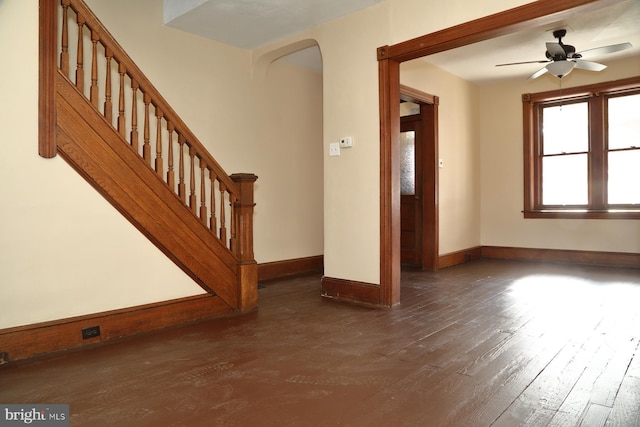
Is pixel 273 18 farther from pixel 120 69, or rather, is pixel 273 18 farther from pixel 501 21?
pixel 501 21

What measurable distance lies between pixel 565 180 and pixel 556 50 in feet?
8.42

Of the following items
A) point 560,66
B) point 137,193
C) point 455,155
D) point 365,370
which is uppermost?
point 560,66

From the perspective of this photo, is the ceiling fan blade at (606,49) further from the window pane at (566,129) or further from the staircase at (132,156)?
the staircase at (132,156)

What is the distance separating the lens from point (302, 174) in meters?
5.81

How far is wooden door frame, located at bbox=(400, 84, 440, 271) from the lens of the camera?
5828mm

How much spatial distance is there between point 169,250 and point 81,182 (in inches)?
31.3

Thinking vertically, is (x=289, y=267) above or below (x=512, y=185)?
below

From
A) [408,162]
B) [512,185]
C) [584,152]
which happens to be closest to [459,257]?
[512,185]

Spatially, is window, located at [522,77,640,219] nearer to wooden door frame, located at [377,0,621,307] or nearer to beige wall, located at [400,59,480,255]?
beige wall, located at [400,59,480,255]

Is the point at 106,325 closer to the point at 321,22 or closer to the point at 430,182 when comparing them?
the point at 321,22

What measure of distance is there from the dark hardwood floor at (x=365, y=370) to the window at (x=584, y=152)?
2.83m

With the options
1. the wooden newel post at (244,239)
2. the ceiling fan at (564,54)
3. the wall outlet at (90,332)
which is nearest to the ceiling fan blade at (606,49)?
the ceiling fan at (564,54)

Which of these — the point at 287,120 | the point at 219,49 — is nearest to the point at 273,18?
the point at 219,49

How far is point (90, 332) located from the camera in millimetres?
2789
